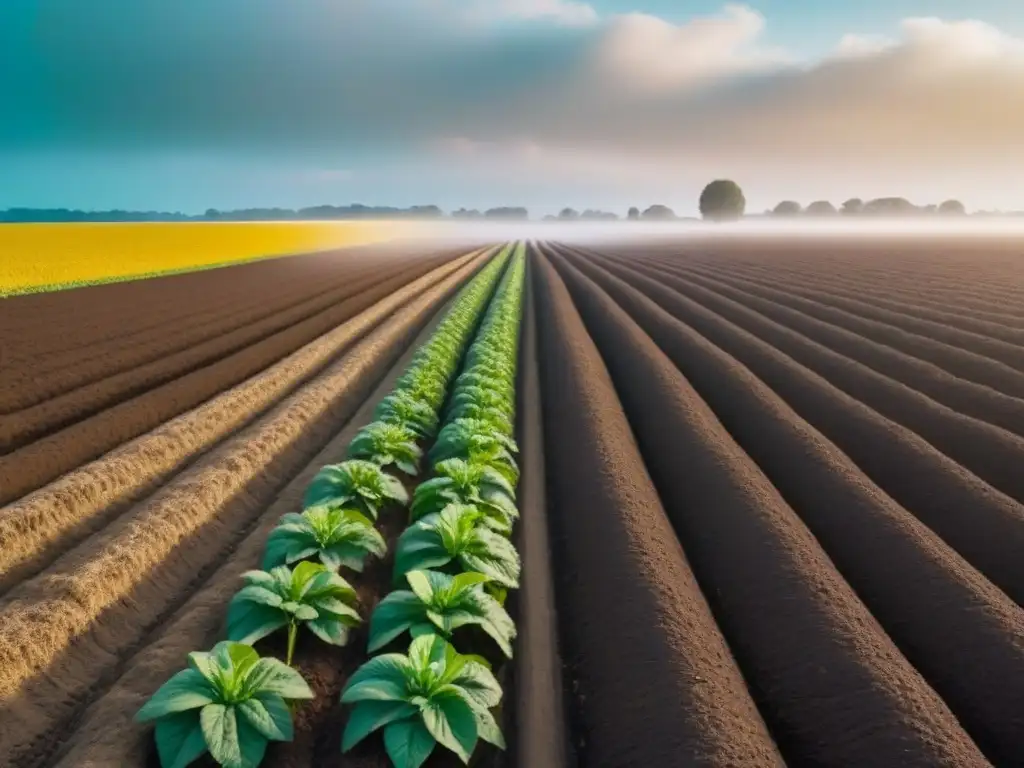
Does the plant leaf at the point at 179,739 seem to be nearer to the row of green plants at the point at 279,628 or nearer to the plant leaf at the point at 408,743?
the row of green plants at the point at 279,628

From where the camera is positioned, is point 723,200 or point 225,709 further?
point 723,200

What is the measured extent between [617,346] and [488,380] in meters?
4.64

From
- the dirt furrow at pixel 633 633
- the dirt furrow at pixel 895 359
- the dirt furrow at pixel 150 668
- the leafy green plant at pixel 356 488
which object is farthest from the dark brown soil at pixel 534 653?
the dirt furrow at pixel 895 359

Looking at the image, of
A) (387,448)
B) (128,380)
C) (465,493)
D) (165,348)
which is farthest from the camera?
(165,348)

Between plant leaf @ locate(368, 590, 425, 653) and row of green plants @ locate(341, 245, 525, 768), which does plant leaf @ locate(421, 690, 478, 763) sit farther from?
plant leaf @ locate(368, 590, 425, 653)

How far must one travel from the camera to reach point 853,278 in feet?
85.6

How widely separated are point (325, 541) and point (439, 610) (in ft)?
3.81

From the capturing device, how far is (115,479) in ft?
21.7

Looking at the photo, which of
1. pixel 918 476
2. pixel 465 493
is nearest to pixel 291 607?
pixel 465 493

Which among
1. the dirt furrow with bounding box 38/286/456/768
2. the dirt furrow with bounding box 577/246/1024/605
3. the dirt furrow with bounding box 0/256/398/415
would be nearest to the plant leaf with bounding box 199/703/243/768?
the dirt furrow with bounding box 38/286/456/768

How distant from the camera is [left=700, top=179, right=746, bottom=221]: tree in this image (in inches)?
5167

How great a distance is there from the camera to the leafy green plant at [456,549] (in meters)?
4.34

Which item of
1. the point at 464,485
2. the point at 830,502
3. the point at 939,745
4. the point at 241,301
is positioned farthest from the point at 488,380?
the point at 241,301

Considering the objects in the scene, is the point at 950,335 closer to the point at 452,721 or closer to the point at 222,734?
the point at 452,721
